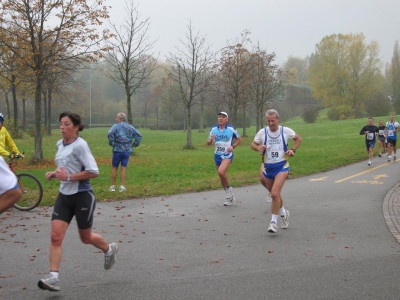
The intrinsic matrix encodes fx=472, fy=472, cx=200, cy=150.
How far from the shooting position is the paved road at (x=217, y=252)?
193 inches

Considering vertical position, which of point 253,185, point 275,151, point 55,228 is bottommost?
point 253,185

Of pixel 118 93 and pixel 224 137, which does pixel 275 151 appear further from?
pixel 118 93

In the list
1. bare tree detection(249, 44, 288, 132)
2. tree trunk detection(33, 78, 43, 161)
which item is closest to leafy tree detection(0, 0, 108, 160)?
tree trunk detection(33, 78, 43, 161)

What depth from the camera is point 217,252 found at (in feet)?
21.0

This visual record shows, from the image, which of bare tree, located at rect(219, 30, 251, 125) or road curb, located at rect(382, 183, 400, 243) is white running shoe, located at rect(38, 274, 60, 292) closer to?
road curb, located at rect(382, 183, 400, 243)

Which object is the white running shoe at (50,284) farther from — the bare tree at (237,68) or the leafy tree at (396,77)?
the leafy tree at (396,77)

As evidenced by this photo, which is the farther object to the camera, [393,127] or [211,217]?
[393,127]

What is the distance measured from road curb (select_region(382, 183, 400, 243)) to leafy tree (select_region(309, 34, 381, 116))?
65.9 meters

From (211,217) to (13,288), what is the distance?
15.0 feet

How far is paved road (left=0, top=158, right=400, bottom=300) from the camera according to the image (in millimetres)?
4910

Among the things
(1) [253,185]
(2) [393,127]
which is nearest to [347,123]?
(2) [393,127]

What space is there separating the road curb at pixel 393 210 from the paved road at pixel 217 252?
0.02 m

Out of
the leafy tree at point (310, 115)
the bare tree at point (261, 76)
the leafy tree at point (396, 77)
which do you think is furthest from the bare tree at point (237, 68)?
the leafy tree at point (396, 77)

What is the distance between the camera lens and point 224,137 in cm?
1036
